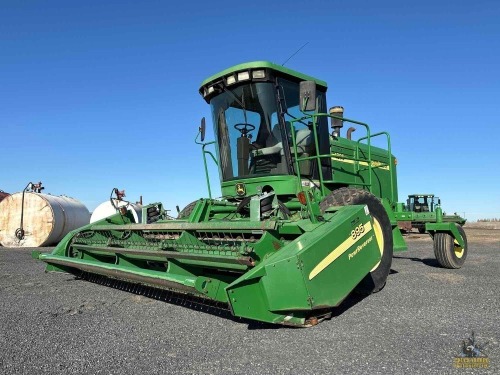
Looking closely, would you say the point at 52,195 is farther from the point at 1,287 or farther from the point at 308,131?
the point at 308,131

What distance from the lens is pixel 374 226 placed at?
4.80m

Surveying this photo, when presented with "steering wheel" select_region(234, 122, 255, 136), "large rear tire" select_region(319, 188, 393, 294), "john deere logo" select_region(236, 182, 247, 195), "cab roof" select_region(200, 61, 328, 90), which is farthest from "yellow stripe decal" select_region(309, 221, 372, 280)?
"cab roof" select_region(200, 61, 328, 90)

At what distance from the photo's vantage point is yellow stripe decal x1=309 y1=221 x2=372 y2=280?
318 centimetres

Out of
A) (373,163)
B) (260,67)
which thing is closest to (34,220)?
(373,163)

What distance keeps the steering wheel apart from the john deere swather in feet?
0.07

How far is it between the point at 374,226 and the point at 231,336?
7.62ft

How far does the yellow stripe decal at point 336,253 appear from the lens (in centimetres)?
318

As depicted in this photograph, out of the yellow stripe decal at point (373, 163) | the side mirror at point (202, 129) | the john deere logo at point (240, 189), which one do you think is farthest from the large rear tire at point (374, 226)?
the side mirror at point (202, 129)

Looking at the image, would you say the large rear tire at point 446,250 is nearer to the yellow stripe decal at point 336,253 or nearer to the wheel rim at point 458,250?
the wheel rim at point 458,250

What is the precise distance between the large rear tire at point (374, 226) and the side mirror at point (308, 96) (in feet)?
3.46

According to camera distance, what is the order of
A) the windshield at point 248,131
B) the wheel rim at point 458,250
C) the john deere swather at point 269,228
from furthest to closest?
1. the wheel rim at point 458,250
2. the windshield at point 248,131
3. the john deere swather at point 269,228

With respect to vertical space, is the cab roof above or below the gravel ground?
above

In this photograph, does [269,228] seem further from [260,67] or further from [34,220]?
[34,220]

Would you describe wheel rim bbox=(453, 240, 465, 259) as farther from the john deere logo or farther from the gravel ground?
the john deere logo
